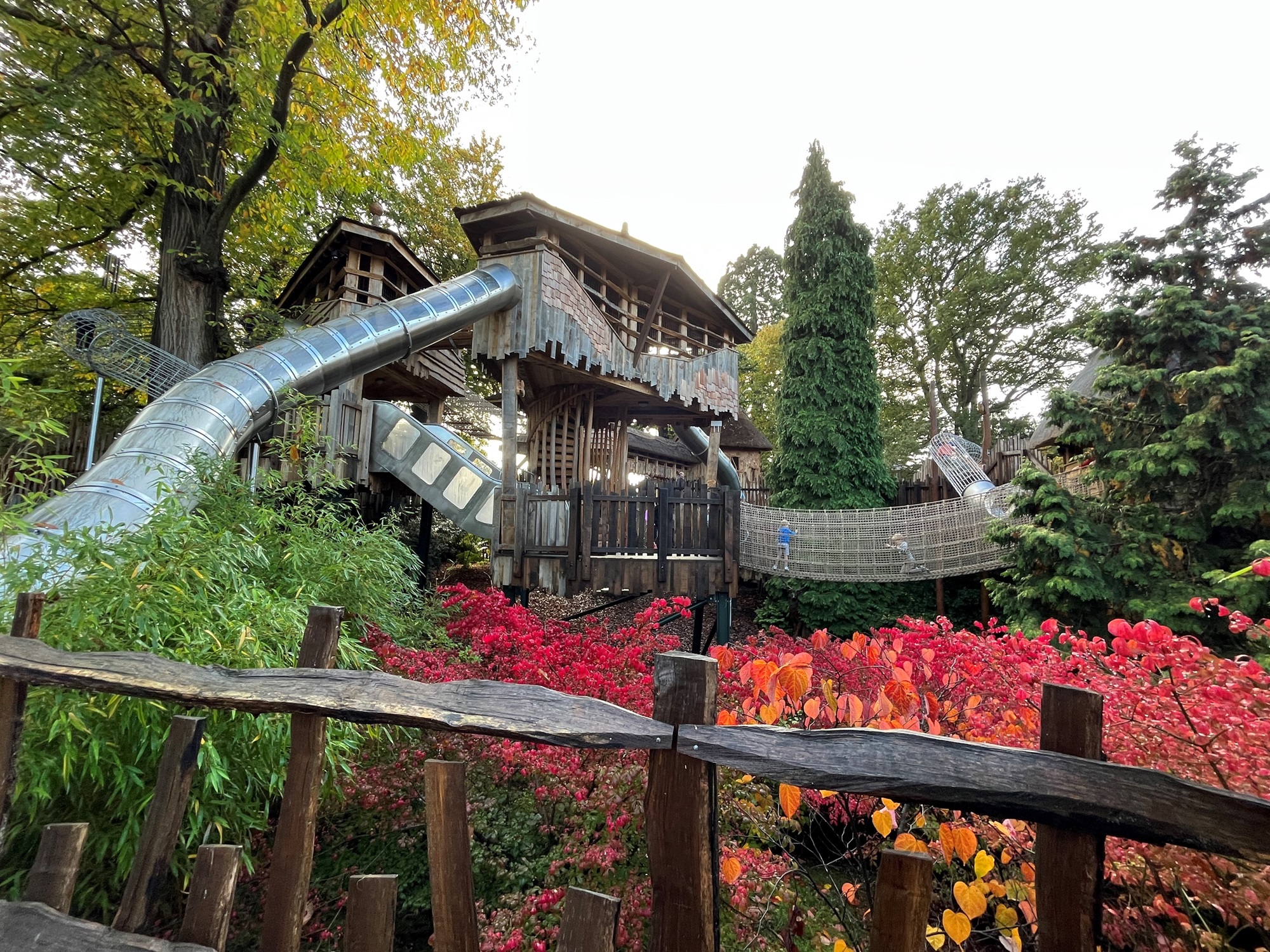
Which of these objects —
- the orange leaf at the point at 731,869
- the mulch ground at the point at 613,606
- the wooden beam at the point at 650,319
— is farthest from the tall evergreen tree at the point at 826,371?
the orange leaf at the point at 731,869

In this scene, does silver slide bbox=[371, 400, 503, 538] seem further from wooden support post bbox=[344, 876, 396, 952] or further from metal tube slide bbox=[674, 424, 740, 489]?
metal tube slide bbox=[674, 424, 740, 489]

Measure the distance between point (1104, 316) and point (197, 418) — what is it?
955cm

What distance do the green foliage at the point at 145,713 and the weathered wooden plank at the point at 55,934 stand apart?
368mm

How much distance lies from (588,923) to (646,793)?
0.80 feet

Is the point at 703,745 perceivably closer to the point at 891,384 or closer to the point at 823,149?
the point at 823,149

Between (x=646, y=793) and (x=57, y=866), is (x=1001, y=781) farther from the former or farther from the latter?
(x=57, y=866)

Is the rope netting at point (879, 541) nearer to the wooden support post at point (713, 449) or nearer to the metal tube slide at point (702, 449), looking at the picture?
the wooden support post at point (713, 449)

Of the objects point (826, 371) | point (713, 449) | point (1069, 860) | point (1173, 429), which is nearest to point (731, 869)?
point (1069, 860)

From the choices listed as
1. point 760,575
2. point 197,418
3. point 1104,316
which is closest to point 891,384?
point 760,575

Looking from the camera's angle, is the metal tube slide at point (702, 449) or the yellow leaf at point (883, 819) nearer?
the yellow leaf at point (883, 819)

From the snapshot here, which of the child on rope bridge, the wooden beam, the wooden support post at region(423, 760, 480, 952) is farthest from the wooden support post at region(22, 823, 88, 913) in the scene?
the child on rope bridge

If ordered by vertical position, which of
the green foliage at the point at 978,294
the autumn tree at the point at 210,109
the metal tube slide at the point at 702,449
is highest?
the green foliage at the point at 978,294

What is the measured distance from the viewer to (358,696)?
1.36 meters

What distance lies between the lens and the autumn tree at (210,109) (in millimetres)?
6543
